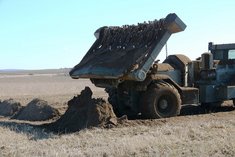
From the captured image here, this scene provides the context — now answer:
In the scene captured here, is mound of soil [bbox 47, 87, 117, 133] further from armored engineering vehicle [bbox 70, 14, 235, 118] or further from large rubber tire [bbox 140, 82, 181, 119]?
large rubber tire [bbox 140, 82, 181, 119]

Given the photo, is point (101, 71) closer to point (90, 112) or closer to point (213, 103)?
point (90, 112)

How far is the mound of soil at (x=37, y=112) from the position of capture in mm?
16594

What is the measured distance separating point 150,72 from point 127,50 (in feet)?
3.19

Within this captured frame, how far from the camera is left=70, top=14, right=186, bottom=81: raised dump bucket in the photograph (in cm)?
1456

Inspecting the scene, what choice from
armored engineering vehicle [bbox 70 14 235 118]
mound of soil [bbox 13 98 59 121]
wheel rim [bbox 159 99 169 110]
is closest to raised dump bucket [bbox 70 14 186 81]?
armored engineering vehicle [bbox 70 14 235 118]

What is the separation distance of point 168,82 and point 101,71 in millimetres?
2363

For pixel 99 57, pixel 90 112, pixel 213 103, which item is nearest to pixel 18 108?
pixel 99 57

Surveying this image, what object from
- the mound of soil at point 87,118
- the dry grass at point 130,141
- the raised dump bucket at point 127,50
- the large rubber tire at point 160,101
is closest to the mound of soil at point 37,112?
the raised dump bucket at point 127,50

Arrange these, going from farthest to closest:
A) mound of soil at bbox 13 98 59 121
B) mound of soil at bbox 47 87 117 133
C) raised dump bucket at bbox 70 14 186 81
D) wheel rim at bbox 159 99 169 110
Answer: mound of soil at bbox 13 98 59 121 < wheel rim at bbox 159 99 169 110 < raised dump bucket at bbox 70 14 186 81 < mound of soil at bbox 47 87 117 133

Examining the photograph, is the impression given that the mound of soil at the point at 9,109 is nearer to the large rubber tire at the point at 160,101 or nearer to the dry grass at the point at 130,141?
the dry grass at the point at 130,141

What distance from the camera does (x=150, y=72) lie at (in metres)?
15.5

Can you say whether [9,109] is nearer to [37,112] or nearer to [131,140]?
[37,112]

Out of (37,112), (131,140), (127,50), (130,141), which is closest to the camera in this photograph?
(130,141)

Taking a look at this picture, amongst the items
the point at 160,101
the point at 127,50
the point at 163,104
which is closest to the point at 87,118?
the point at 127,50
